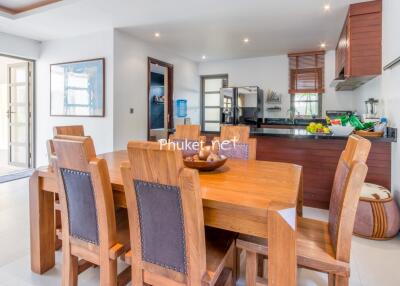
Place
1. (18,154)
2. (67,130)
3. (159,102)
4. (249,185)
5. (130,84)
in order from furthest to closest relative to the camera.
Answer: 1. (159,102)
2. (18,154)
3. (130,84)
4. (67,130)
5. (249,185)

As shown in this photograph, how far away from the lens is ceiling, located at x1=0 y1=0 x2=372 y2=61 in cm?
323

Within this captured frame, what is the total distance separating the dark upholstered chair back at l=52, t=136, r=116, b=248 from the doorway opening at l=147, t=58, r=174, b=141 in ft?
11.6

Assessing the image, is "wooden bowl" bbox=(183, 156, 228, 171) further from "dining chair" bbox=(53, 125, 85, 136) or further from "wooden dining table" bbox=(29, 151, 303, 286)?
"dining chair" bbox=(53, 125, 85, 136)

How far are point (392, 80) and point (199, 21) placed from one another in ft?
8.40

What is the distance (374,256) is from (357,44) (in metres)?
2.49

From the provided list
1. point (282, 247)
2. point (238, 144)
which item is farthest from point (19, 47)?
point (282, 247)

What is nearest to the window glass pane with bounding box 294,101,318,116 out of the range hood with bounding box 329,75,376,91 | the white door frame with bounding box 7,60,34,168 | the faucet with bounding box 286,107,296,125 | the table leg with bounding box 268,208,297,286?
the faucet with bounding box 286,107,296,125

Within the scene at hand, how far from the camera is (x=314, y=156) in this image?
3.16m

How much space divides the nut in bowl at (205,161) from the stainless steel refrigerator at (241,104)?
4.08 meters

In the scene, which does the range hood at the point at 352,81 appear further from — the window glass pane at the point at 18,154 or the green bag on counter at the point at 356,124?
the window glass pane at the point at 18,154

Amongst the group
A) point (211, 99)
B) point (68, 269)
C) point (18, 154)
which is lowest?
point (68, 269)

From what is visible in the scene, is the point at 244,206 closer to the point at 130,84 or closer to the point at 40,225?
the point at 40,225

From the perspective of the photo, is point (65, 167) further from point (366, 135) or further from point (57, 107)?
point (57, 107)

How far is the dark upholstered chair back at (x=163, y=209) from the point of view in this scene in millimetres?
1022
